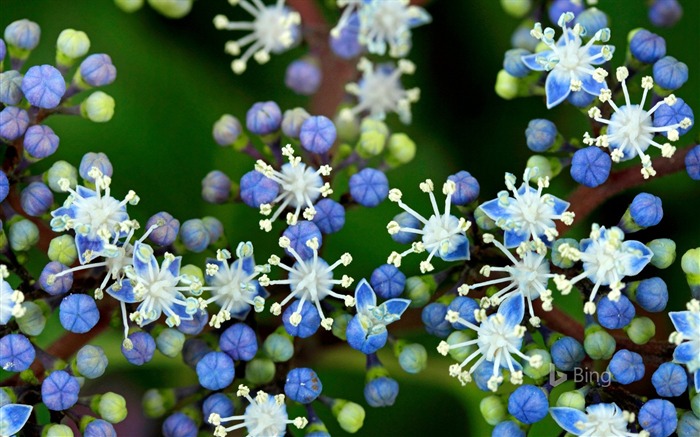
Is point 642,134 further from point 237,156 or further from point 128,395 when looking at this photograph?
point 128,395

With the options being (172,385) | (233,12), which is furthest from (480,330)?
(233,12)

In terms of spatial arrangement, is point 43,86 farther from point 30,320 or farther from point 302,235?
point 302,235

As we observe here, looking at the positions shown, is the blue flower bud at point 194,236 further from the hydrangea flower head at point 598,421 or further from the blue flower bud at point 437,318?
the hydrangea flower head at point 598,421

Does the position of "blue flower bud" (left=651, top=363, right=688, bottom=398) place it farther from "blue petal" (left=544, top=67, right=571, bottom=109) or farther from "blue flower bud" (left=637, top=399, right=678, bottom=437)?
"blue petal" (left=544, top=67, right=571, bottom=109)

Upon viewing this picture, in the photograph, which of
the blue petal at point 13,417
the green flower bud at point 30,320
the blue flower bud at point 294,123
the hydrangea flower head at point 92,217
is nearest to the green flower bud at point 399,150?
the blue flower bud at point 294,123

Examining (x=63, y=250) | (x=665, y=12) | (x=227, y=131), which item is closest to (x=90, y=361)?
(x=63, y=250)

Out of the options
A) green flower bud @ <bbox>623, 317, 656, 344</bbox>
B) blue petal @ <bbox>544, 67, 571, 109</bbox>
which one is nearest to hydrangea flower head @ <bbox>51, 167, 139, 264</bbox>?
blue petal @ <bbox>544, 67, 571, 109</bbox>

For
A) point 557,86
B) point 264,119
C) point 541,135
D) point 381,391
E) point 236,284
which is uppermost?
point 557,86
